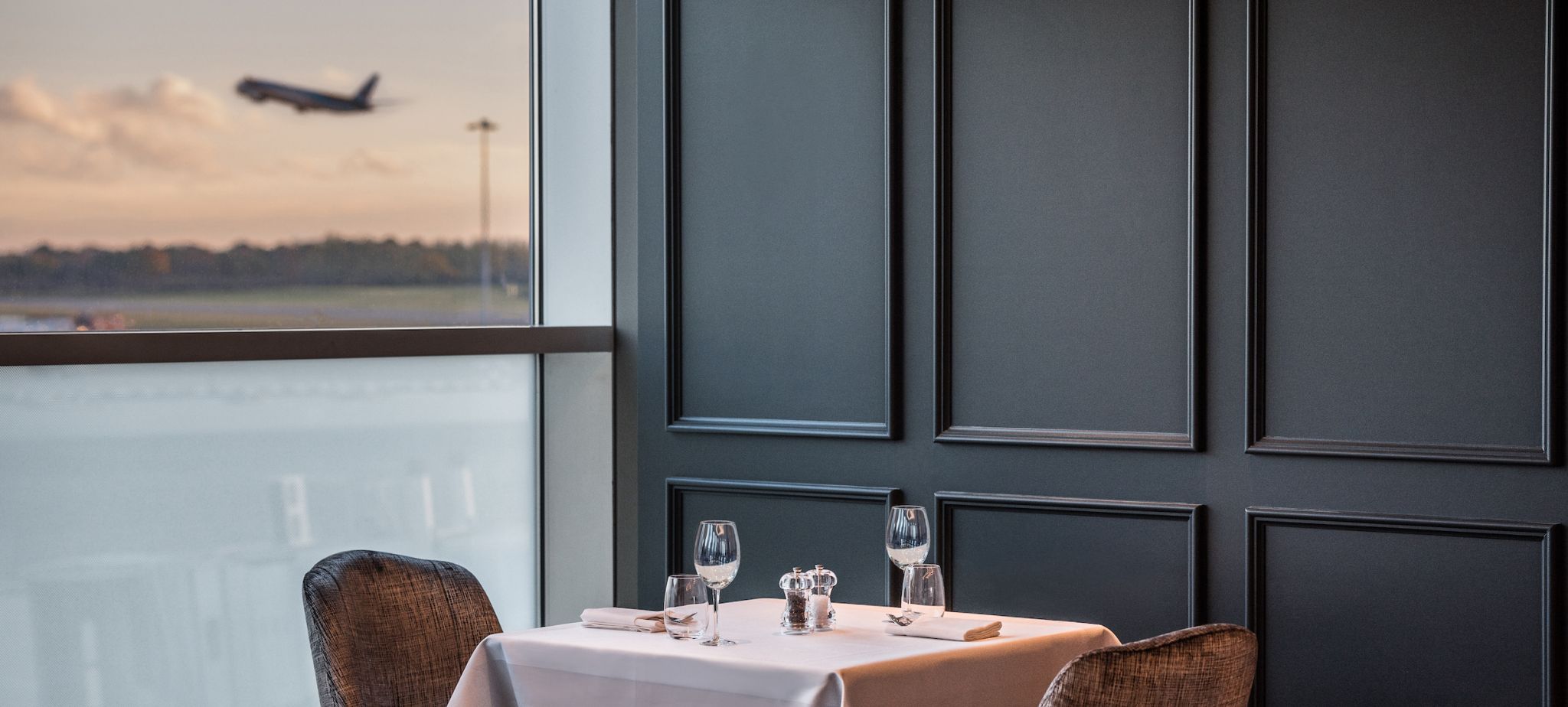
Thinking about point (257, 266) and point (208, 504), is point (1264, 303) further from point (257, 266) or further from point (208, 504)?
point (208, 504)

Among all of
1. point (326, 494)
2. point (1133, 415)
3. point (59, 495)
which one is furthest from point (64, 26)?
point (1133, 415)

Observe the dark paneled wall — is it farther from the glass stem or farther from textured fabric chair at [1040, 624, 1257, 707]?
textured fabric chair at [1040, 624, 1257, 707]

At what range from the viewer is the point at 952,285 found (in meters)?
3.87

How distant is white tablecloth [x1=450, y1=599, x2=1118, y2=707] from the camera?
2338mm

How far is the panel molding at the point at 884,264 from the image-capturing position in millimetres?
3893

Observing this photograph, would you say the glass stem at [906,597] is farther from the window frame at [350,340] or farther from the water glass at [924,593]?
the window frame at [350,340]

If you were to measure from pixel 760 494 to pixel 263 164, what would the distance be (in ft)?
5.19

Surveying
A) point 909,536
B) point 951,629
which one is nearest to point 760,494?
point 909,536

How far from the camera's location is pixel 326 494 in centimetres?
380

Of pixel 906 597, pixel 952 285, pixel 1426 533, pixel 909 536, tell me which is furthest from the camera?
pixel 952 285

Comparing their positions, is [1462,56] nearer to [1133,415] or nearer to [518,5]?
[1133,415]

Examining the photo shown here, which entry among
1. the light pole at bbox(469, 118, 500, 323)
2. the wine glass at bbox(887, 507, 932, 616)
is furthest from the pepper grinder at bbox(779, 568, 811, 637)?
the light pole at bbox(469, 118, 500, 323)

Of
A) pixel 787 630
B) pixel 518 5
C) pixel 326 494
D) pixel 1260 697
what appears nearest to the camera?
pixel 787 630

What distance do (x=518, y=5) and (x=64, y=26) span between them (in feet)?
4.61
